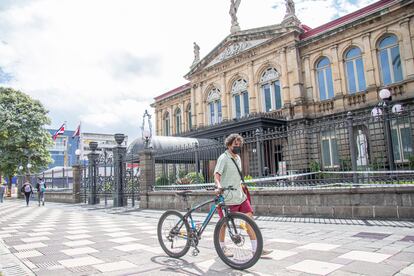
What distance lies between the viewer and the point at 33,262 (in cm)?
500

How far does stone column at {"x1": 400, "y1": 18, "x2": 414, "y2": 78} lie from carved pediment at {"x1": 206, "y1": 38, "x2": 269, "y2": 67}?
8.74 m

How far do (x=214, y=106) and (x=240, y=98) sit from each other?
10.1 feet

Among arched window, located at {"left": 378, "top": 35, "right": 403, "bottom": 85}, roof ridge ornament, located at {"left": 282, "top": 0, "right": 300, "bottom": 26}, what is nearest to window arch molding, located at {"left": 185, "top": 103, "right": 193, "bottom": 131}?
roof ridge ornament, located at {"left": 282, "top": 0, "right": 300, "bottom": 26}

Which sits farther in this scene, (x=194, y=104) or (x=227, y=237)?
(x=194, y=104)

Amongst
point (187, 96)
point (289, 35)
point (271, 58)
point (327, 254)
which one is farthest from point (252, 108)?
point (327, 254)

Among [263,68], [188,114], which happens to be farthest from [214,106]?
[263,68]

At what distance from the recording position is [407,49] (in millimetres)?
17203

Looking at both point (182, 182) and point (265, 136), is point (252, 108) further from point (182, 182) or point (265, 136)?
point (265, 136)

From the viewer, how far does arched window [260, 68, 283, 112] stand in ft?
75.5

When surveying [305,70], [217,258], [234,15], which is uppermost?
[234,15]

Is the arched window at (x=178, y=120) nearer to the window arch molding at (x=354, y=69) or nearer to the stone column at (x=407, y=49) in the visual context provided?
the window arch molding at (x=354, y=69)

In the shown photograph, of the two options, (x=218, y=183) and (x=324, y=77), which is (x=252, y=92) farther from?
(x=218, y=183)

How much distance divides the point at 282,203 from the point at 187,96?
78.8 feet

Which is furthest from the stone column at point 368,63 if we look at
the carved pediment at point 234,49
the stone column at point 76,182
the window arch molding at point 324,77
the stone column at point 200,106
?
the stone column at point 76,182
